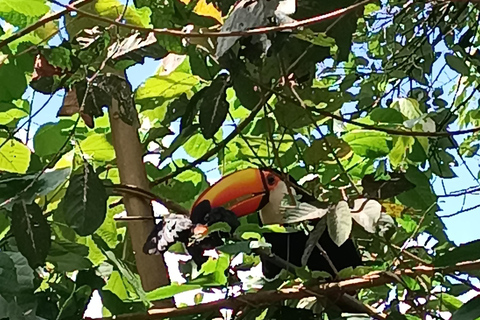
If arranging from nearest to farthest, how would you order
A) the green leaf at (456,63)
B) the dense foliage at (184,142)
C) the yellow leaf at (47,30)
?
the dense foliage at (184,142), the yellow leaf at (47,30), the green leaf at (456,63)

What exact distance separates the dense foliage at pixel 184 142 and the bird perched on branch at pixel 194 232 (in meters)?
0.03

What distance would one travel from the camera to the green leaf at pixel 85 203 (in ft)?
2.38

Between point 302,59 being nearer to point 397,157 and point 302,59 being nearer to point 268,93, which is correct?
point 268,93

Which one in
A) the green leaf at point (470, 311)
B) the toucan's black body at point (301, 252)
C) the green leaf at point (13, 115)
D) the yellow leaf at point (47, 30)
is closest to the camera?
the green leaf at point (470, 311)

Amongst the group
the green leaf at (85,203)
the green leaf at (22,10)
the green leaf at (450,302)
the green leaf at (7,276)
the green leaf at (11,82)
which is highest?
the green leaf at (22,10)

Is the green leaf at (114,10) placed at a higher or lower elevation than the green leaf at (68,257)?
higher

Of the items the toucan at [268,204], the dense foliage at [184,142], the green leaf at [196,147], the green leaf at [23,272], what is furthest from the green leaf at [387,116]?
the green leaf at [23,272]

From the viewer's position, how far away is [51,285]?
77 centimetres

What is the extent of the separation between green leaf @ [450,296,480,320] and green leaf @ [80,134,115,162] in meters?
0.60

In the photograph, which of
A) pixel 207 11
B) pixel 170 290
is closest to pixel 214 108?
pixel 207 11

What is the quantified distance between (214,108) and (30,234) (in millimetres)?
234

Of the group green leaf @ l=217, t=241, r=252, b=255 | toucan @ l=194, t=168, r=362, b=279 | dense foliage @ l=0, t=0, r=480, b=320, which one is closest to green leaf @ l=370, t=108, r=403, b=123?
dense foliage @ l=0, t=0, r=480, b=320

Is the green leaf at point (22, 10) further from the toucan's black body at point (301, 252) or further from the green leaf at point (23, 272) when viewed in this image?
the toucan's black body at point (301, 252)

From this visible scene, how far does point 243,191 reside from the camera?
1.16m
